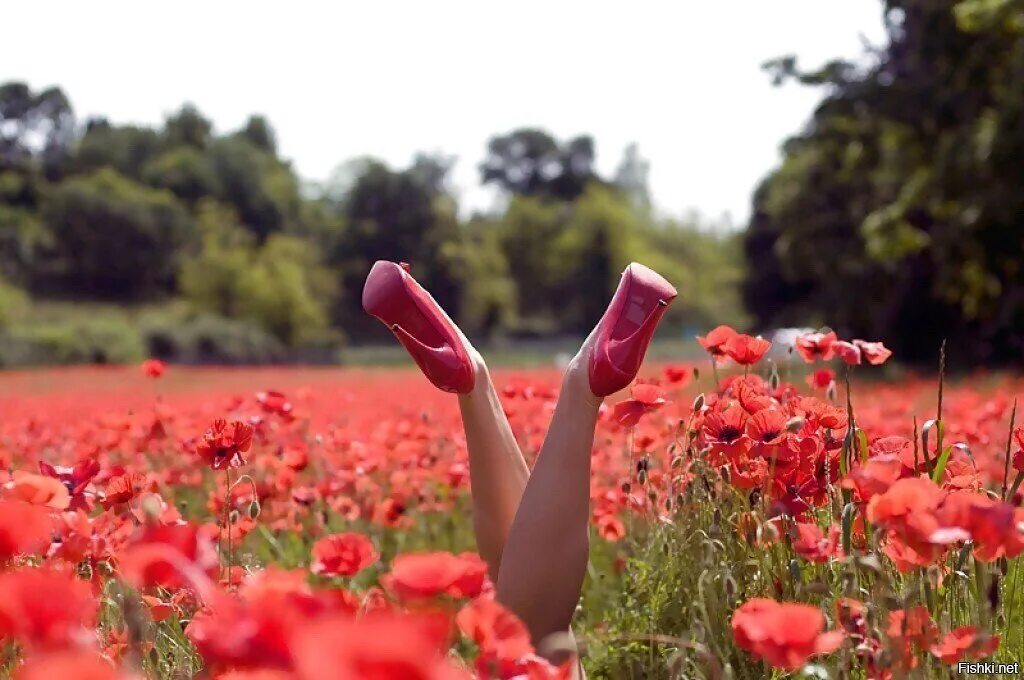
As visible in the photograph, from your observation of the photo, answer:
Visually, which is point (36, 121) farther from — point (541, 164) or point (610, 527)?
point (610, 527)

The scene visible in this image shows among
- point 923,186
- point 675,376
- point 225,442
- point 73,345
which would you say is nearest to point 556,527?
point 225,442

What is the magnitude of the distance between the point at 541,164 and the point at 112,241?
3446 cm

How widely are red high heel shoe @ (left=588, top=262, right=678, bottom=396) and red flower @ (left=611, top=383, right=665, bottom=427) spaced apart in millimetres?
115

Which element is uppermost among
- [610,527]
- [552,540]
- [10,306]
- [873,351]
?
[10,306]

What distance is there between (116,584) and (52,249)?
61.5 meters

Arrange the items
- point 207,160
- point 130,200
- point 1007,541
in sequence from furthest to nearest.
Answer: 1. point 207,160
2. point 130,200
3. point 1007,541

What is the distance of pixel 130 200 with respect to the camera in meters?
60.2

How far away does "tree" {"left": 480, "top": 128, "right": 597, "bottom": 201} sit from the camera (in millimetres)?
78938

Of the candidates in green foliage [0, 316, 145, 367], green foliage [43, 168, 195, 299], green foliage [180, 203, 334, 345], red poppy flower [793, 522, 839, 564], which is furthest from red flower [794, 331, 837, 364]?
green foliage [43, 168, 195, 299]

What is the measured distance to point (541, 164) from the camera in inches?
3162

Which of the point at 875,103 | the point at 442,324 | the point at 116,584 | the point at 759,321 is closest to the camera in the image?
the point at 116,584

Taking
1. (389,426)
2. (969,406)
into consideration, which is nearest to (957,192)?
(969,406)

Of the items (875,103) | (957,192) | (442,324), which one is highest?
(875,103)

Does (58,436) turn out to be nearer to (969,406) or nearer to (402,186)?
(969,406)
